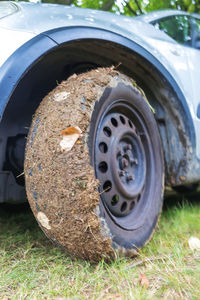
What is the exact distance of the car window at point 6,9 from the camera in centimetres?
153

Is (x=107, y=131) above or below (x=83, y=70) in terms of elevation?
below

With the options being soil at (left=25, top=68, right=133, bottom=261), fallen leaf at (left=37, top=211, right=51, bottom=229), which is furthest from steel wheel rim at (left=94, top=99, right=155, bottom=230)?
fallen leaf at (left=37, top=211, right=51, bottom=229)

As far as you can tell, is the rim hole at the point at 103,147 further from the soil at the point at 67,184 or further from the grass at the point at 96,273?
the grass at the point at 96,273

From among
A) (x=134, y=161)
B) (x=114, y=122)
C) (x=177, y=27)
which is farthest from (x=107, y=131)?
(x=177, y=27)

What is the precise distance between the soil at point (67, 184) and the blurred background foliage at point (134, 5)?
2.81m

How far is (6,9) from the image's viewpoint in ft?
5.21

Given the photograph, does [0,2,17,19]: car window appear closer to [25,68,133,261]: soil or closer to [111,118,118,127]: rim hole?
[25,68,133,261]: soil

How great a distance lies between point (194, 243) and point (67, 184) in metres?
0.84

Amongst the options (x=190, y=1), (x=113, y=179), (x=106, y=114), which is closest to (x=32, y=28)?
(x=106, y=114)

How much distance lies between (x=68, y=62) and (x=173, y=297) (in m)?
1.33

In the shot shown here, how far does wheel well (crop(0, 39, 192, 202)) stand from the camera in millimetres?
1810

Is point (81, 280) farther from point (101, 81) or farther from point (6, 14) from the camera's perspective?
point (6, 14)

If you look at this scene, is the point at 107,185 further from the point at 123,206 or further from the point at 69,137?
the point at 69,137

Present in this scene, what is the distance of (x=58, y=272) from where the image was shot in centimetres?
145
